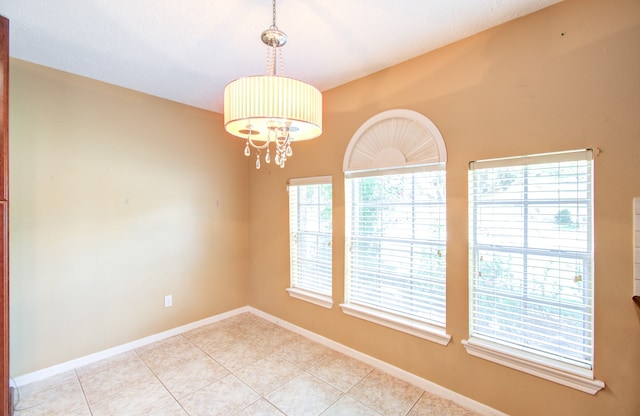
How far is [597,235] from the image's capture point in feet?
5.28

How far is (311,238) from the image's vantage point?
10.4 ft

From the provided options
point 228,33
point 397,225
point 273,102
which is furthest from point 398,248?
point 228,33

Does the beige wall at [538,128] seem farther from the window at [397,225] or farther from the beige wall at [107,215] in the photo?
the beige wall at [107,215]

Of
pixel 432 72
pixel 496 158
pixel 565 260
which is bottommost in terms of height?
pixel 565 260

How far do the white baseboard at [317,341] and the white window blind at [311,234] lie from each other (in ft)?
1.62

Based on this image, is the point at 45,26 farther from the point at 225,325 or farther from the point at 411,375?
the point at 411,375

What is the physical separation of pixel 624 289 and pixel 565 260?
274mm

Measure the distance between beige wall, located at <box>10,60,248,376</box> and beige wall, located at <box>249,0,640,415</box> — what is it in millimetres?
1937

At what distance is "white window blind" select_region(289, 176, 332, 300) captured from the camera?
3020mm

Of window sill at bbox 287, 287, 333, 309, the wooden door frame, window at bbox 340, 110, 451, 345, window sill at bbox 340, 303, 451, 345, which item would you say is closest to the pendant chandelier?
window at bbox 340, 110, 451, 345

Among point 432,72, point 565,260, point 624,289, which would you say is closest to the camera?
point 624,289

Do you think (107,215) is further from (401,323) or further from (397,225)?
(401,323)

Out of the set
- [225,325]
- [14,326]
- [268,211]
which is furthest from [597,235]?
[14,326]

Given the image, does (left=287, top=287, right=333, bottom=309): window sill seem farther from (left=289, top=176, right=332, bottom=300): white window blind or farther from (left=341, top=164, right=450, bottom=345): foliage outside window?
(left=341, top=164, right=450, bottom=345): foliage outside window
